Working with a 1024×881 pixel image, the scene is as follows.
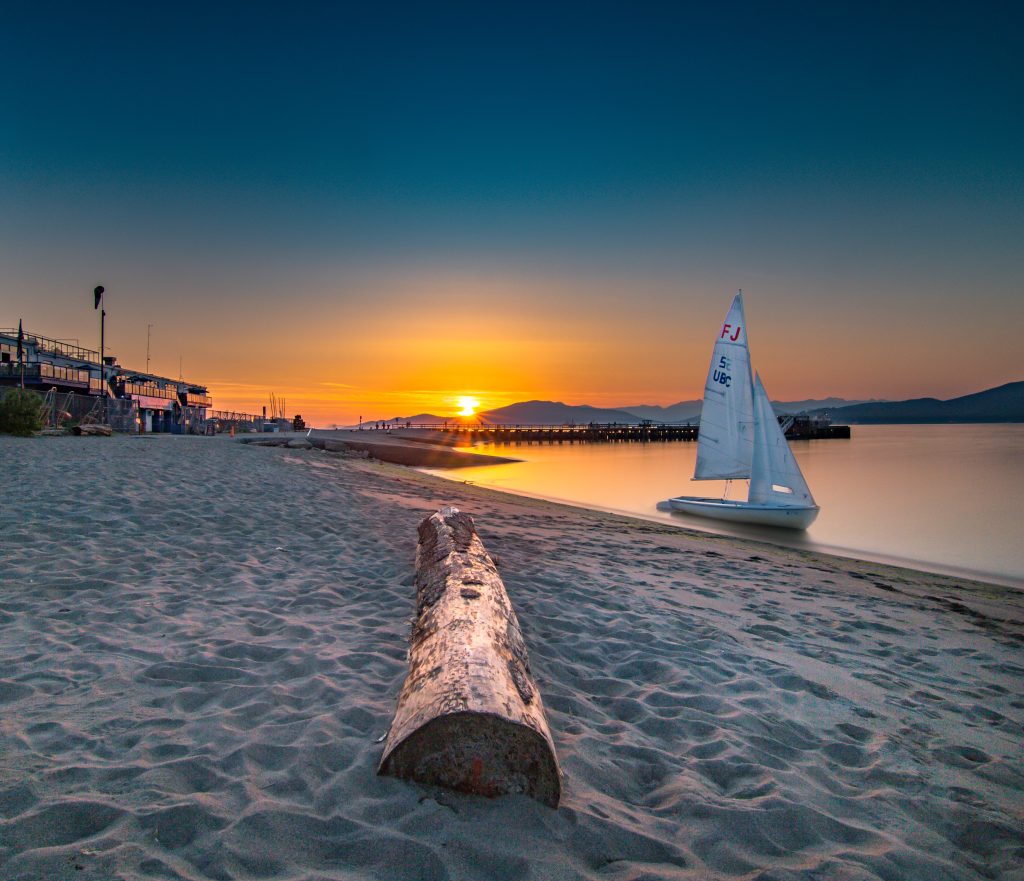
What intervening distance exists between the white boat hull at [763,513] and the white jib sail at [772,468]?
1.10 feet

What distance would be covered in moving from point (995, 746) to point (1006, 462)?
2486 inches

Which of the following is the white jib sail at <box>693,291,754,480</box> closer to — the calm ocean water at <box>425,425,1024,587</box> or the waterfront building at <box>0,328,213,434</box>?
the calm ocean water at <box>425,425,1024,587</box>

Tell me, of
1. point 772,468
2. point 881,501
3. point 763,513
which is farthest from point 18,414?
point 881,501

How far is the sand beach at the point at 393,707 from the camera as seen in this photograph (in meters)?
2.75

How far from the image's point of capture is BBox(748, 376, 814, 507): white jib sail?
18344 mm

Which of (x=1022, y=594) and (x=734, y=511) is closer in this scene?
(x=1022, y=594)

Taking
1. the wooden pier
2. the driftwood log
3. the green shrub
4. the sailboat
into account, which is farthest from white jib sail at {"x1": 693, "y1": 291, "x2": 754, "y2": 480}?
the wooden pier

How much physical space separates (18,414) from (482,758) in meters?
32.3

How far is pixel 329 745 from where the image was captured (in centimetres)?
348

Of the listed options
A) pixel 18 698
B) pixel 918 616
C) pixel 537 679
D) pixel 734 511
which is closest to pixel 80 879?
pixel 18 698

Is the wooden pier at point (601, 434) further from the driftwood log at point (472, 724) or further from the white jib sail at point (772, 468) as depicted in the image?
the driftwood log at point (472, 724)

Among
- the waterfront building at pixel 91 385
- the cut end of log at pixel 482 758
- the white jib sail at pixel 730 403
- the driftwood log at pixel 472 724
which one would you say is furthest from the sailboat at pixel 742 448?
the waterfront building at pixel 91 385

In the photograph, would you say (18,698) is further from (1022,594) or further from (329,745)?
(1022,594)

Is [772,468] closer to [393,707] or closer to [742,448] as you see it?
[742,448]
